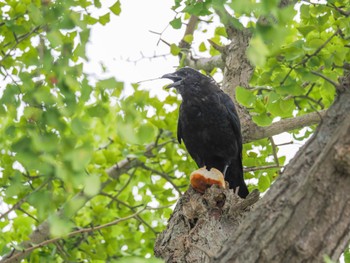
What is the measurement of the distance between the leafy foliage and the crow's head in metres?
0.26

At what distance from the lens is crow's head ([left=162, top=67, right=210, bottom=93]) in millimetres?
5375

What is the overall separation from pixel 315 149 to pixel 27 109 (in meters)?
1.08

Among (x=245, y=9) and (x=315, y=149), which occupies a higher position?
(x=245, y=9)

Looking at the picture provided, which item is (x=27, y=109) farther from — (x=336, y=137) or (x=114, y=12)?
(x=114, y=12)

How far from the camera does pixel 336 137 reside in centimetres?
220

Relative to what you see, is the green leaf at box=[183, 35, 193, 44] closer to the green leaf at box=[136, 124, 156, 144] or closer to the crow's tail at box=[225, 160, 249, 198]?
the crow's tail at box=[225, 160, 249, 198]

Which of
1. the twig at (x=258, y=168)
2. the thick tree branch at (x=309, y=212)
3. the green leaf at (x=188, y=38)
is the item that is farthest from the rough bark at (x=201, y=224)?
the green leaf at (x=188, y=38)

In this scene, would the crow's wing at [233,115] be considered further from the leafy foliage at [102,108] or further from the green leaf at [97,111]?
the green leaf at [97,111]

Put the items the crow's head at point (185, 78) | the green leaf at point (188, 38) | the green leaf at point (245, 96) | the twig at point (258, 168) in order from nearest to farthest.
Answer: the green leaf at point (245, 96) < the twig at point (258, 168) < the crow's head at point (185, 78) < the green leaf at point (188, 38)

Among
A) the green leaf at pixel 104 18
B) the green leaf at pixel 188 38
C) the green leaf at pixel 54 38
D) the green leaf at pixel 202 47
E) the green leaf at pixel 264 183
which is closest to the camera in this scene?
the green leaf at pixel 54 38

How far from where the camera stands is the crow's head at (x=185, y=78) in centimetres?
538

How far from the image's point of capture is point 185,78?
5445 millimetres

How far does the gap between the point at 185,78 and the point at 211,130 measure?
21.4 inches

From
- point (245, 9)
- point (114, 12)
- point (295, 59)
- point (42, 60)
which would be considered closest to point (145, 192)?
point (114, 12)
